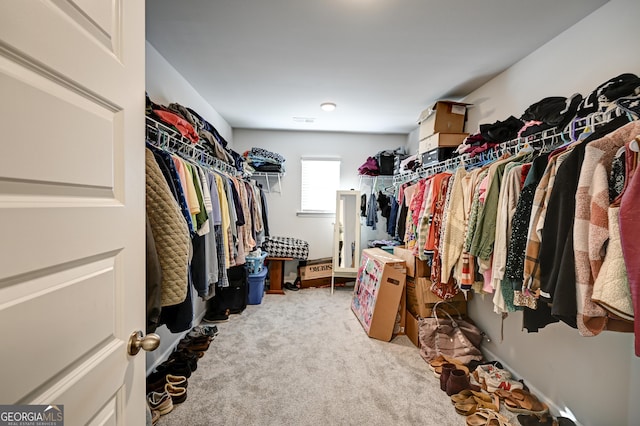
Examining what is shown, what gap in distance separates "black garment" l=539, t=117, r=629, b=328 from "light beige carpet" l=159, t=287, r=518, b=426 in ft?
3.42

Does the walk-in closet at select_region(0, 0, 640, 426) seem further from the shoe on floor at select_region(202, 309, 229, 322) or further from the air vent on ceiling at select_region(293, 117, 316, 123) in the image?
the air vent on ceiling at select_region(293, 117, 316, 123)

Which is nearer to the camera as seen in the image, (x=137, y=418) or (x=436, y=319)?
(x=137, y=418)

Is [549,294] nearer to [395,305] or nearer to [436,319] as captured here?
[436,319]

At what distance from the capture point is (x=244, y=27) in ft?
5.49

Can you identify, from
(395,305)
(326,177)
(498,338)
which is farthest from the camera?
(326,177)

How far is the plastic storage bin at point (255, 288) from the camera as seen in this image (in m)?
3.22

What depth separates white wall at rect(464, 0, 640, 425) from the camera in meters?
1.30

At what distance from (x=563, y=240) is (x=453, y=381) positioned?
49.0 inches

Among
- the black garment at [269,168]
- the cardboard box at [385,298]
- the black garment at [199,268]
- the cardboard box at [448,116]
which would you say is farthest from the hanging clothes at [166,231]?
the black garment at [269,168]

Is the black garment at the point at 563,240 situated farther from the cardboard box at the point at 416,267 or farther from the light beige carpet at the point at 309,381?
the cardboard box at the point at 416,267

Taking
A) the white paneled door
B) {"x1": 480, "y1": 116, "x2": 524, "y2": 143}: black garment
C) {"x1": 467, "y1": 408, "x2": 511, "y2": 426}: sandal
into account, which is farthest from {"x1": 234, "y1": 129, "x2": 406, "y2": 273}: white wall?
the white paneled door

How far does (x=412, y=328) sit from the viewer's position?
8.00ft

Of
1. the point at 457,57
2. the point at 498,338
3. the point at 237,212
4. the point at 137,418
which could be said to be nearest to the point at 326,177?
the point at 237,212

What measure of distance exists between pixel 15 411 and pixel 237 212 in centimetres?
195
